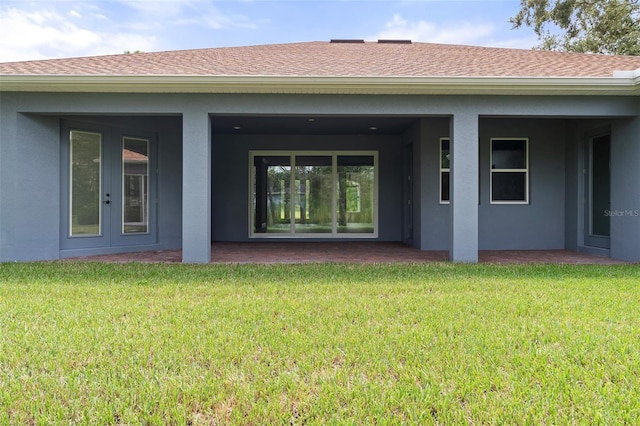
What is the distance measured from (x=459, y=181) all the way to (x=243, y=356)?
231 inches

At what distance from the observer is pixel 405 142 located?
456 inches

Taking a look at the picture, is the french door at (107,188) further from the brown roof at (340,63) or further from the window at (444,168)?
the window at (444,168)

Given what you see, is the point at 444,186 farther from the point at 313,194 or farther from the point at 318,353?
the point at 318,353

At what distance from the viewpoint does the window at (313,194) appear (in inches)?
487

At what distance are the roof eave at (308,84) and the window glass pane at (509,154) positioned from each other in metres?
2.68

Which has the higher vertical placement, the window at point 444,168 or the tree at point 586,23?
the tree at point 586,23

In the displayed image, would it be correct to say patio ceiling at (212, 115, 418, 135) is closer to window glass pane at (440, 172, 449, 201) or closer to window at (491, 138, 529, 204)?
window glass pane at (440, 172, 449, 201)

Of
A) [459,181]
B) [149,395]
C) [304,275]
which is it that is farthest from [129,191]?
[149,395]

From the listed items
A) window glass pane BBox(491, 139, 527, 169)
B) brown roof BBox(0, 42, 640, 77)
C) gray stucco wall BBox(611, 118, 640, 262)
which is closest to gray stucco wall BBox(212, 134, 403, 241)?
brown roof BBox(0, 42, 640, 77)

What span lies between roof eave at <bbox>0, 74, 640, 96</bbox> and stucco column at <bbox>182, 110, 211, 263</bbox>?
2.07 ft

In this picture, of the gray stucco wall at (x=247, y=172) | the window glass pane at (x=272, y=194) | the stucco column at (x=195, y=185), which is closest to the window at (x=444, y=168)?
the gray stucco wall at (x=247, y=172)

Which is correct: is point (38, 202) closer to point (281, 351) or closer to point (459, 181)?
point (281, 351)

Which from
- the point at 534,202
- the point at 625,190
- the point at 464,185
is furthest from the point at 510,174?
the point at 464,185

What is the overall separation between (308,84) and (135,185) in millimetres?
4809
